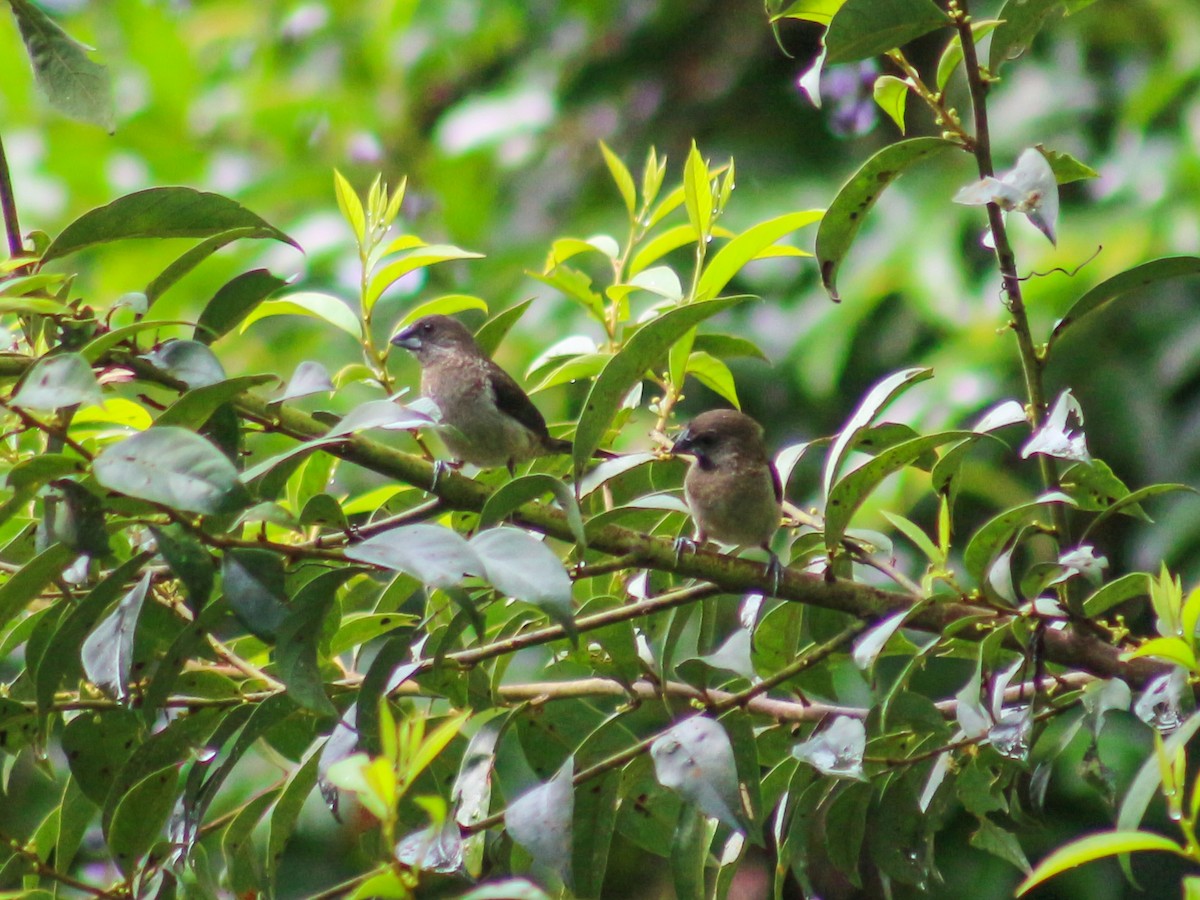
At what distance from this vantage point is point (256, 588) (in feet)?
5.41

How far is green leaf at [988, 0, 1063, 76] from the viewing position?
1.89 m

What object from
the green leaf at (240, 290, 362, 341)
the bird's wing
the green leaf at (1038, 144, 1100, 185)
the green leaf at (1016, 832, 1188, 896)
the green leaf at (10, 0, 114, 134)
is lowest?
the bird's wing

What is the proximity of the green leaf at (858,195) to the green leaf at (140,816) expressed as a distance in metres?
1.15

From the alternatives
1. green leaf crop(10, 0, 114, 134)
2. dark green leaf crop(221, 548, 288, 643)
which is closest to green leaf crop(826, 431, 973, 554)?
dark green leaf crop(221, 548, 288, 643)

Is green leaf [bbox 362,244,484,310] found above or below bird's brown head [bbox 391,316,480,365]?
above

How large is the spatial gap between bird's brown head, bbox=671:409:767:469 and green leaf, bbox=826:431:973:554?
4.68ft

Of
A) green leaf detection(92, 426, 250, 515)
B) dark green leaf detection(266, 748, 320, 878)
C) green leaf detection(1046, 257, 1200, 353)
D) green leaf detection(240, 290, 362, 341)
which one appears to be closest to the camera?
green leaf detection(92, 426, 250, 515)

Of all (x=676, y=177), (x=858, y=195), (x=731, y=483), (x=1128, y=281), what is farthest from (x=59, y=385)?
(x=676, y=177)

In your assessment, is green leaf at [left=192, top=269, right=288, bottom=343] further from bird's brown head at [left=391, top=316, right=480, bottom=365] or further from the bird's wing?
bird's brown head at [left=391, top=316, right=480, bottom=365]

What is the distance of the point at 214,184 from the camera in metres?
8.25

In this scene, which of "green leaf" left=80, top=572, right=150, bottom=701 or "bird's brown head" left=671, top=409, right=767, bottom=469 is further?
"bird's brown head" left=671, top=409, right=767, bottom=469

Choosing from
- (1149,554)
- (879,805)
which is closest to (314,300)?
(879,805)

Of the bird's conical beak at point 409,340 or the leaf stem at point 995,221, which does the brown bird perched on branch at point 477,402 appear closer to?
the bird's conical beak at point 409,340

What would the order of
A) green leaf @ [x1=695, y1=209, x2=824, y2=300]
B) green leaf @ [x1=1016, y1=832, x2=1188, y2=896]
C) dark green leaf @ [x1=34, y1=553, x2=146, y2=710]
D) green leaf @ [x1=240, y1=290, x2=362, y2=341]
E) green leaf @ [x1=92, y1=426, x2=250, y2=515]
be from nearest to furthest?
green leaf @ [x1=1016, y1=832, x2=1188, y2=896], green leaf @ [x1=92, y1=426, x2=250, y2=515], dark green leaf @ [x1=34, y1=553, x2=146, y2=710], green leaf @ [x1=695, y1=209, x2=824, y2=300], green leaf @ [x1=240, y1=290, x2=362, y2=341]
